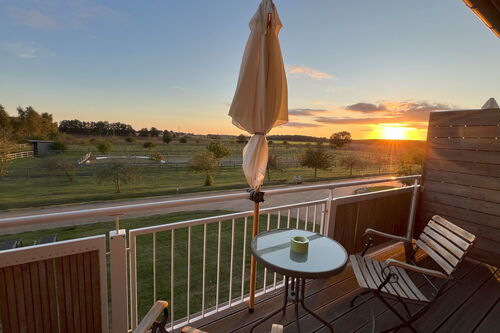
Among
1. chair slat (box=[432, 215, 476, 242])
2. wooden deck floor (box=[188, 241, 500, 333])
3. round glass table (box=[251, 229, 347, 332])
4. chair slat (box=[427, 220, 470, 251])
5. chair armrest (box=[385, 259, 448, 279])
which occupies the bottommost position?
wooden deck floor (box=[188, 241, 500, 333])

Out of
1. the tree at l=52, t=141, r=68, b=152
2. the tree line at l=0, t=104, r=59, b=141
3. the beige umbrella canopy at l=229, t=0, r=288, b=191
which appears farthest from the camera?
the tree at l=52, t=141, r=68, b=152

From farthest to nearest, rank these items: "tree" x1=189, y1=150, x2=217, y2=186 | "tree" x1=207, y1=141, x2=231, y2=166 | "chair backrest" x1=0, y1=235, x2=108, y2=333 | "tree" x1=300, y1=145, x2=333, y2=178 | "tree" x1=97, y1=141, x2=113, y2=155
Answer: "tree" x1=97, y1=141, x2=113, y2=155, "tree" x1=300, y1=145, x2=333, y2=178, "tree" x1=207, y1=141, x2=231, y2=166, "tree" x1=189, y1=150, x2=217, y2=186, "chair backrest" x1=0, y1=235, x2=108, y2=333

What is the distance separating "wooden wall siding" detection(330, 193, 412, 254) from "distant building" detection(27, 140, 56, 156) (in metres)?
40.7

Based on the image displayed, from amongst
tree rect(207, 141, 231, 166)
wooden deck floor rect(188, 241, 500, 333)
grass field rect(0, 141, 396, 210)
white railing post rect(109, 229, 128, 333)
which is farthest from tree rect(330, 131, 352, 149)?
white railing post rect(109, 229, 128, 333)

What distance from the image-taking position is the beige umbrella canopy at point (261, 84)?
5.69ft

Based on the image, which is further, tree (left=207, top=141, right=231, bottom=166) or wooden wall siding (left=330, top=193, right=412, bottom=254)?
tree (left=207, top=141, right=231, bottom=166)

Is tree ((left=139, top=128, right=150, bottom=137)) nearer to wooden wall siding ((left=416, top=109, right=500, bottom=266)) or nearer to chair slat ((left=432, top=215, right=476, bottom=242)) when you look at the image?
wooden wall siding ((left=416, top=109, right=500, bottom=266))

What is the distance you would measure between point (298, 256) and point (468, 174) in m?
3.08

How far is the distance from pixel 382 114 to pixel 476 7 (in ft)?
31.4

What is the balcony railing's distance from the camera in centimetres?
162

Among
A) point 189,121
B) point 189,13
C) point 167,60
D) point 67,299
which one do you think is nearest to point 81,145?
point 189,121

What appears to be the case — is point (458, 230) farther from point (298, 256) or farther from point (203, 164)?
point (203, 164)

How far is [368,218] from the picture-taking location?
325cm

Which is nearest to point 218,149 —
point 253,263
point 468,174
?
point 468,174
